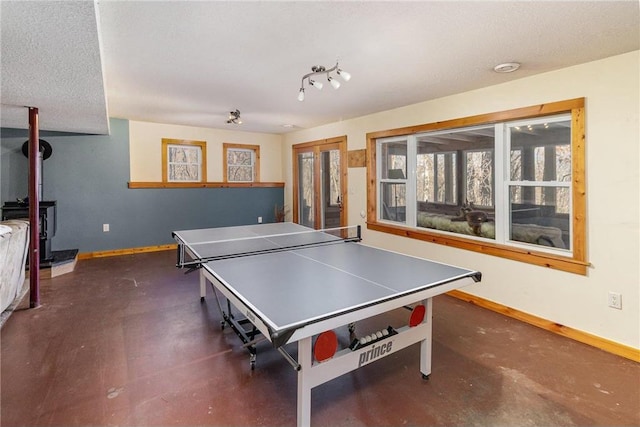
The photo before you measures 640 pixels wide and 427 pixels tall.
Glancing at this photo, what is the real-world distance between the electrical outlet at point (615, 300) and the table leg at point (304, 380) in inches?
98.1

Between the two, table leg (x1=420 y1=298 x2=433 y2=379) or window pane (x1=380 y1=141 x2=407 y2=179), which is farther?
window pane (x1=380 y1=141 x2=407 y2=179)

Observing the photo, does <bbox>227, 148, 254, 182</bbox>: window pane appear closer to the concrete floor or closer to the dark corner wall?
the dark corner wall

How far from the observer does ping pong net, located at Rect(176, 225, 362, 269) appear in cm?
238

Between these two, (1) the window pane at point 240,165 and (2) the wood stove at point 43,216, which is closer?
(2) the wood stove at point 43,216

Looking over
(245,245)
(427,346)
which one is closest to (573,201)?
(427,346)

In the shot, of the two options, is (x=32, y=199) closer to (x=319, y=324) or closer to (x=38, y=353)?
(x=38, y=353)

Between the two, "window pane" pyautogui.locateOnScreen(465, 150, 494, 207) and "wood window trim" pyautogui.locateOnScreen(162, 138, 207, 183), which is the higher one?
"wood window trim" pyautogui.locateOnScreen(162, 138, 207, 183)

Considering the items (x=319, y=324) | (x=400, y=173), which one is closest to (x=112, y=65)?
(x=319, y=324)

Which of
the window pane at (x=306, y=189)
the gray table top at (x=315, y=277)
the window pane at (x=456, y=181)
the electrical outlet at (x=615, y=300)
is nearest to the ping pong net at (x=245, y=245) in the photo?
the gray table top at (x=315, y=277)

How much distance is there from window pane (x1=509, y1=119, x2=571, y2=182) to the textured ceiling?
20.5 inches

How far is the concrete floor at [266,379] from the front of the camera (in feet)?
5.91

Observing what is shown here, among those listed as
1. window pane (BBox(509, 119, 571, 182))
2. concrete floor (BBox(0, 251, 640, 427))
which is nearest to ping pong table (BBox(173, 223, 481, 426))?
concrete floor (BBox(0, 251, 640, 427))

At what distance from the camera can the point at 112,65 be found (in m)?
2.70

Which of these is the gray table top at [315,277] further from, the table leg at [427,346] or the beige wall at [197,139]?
the beige wall at [197,139]
